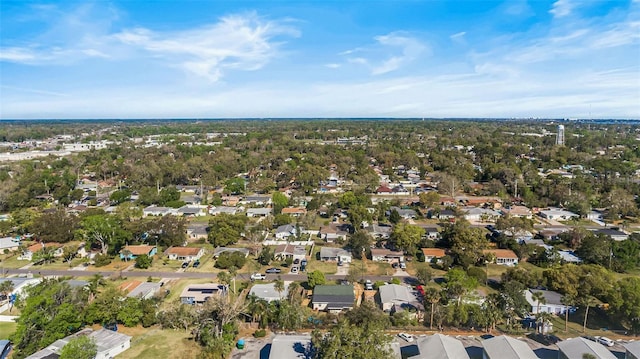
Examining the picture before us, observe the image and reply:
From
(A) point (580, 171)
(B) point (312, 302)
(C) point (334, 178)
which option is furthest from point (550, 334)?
(A) point (580, 171)

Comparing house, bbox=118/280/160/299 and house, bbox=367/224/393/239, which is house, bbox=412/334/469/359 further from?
house, bbox=367/224/393/239

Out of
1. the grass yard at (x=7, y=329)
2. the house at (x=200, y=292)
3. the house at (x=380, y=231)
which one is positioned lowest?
the grass yard at (x=7, y=329)

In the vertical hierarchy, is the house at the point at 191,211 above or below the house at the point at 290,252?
above

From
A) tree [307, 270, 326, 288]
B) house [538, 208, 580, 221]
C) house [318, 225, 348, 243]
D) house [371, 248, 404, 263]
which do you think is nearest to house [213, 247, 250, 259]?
house [318, 225, 348, 243]

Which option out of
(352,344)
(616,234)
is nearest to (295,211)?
(352,344)

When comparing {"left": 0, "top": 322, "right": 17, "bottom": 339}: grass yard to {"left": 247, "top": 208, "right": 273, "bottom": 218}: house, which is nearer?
{"left": 0, "top": 322, "right": 17, "bottom": 339}: grass yard

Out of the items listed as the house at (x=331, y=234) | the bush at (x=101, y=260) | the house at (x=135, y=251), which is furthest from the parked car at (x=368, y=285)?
the bush at (x=101, y=260)

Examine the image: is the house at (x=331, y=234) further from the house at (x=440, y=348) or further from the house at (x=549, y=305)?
the house at (x=440, y=348)
